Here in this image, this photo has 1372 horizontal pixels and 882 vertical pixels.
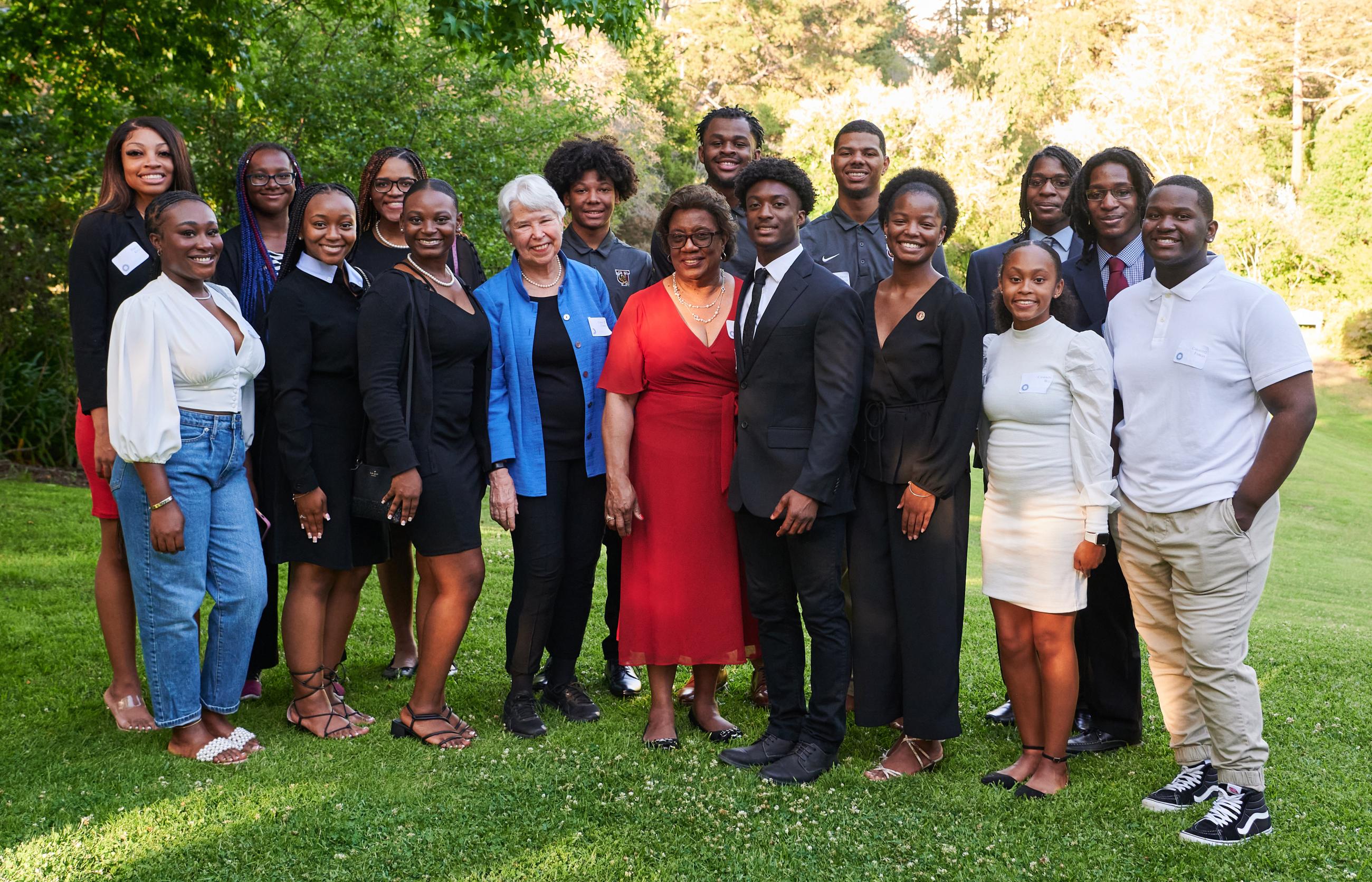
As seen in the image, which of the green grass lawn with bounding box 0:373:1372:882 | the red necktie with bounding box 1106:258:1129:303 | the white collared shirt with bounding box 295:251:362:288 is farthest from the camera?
the red necktie with bounding box 1106:258:1129:303

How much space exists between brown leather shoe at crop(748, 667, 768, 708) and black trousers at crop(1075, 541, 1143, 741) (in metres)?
1.61

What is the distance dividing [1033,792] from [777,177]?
9.03ft

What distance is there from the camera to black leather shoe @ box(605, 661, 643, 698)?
582 cm

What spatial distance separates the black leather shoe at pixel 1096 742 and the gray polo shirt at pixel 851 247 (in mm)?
2388

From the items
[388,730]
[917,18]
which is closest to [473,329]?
[388,730]

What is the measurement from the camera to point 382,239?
5.40 meters

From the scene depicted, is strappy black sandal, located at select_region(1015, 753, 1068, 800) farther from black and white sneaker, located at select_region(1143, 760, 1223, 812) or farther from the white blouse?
the white blouse

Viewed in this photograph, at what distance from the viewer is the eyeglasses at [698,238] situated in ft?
15.5

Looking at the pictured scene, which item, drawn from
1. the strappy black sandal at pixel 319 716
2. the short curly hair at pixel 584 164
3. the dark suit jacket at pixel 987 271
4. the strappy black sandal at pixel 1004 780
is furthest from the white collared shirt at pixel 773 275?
the strappy black sandal at pixel 319 716

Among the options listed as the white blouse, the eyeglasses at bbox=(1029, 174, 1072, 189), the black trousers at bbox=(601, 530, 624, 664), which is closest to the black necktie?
the black trousers at bbox=(601, 530, 624, 664)

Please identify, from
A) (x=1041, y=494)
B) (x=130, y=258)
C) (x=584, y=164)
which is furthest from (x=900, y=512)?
(x=130, y=258)

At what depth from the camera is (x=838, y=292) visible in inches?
177

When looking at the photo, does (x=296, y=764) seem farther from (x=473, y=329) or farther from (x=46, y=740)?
(x=473, y=329)

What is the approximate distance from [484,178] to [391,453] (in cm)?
1073
